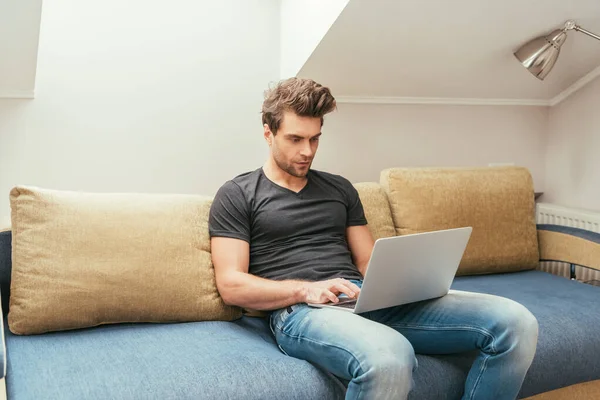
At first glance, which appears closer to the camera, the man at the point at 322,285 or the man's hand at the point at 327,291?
the man at the point at 322,285

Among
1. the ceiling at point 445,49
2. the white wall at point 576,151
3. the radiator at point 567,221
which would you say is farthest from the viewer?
the white wall at point 576,151

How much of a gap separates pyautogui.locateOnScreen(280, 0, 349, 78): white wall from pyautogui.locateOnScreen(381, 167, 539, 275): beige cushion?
564 millimetres

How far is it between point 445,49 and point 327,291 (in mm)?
1305

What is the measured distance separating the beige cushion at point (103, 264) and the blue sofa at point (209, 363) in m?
0.05

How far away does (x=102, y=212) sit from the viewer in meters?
1.93

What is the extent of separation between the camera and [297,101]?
1.93 m

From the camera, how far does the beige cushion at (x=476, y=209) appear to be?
2.47 meters

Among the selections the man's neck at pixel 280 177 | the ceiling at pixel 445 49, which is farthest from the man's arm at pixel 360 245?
the ceiling at pixel 445 49

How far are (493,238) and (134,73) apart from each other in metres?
1.51

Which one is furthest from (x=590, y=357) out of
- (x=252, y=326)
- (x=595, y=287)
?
(x=252, y=326)

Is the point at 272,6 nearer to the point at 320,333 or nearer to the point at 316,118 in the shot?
the point at 316,118

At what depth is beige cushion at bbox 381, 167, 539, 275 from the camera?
2.47 meters

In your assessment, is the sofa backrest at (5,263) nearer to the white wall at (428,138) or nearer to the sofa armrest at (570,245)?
the white wall at (428,138)

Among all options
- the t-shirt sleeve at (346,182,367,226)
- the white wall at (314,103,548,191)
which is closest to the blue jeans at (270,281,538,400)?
the t-shirt sleeve at (346,182,367,226)
